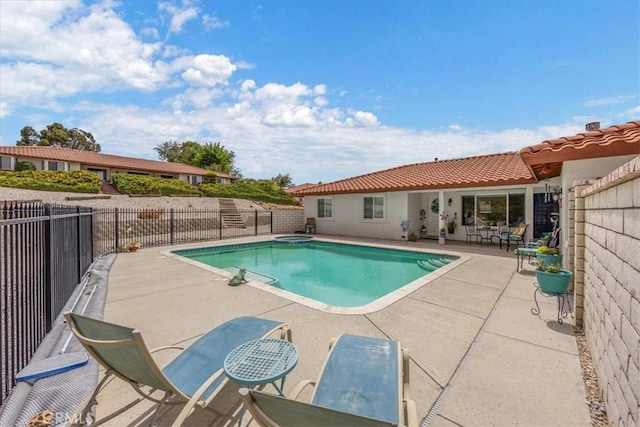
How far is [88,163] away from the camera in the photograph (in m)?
29.8

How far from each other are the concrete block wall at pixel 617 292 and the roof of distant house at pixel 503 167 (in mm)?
3194

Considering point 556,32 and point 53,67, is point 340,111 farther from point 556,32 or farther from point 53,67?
point 53,67

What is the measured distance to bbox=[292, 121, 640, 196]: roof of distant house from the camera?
5570mm

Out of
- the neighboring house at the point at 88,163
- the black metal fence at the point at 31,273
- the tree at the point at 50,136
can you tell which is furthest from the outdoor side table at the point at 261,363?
the tree at the point at 50,136

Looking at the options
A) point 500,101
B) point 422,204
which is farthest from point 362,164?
point 500,101

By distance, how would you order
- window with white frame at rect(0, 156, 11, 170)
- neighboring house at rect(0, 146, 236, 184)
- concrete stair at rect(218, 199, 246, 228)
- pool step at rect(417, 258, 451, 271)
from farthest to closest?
1. neighboring house at rect(0, 146, 236, 184)
2. window with white frame at rect(0, 156, 11, 170)
3. concrete stair at rect(218, 199, 246, 228)
4. pool step at rect(417, 258, 451, 271)

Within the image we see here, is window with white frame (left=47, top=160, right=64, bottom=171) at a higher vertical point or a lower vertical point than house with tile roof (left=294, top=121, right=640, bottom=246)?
higher

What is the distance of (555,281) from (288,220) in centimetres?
1624

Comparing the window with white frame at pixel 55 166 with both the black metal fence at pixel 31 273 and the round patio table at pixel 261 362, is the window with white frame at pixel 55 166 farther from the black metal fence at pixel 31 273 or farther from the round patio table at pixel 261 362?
the round patio table at pixel 261 362

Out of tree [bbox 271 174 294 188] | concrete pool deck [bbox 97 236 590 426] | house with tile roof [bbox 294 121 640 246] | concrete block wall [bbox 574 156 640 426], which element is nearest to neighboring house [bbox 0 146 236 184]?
tree [bbox 271 174 294 188]

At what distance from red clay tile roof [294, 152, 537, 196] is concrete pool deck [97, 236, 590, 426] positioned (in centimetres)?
549

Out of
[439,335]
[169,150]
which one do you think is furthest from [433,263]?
[169,150]

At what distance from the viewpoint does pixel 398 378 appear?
2.39m

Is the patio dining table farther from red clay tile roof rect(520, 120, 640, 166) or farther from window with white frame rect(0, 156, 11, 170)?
window with white frame rect(0, 156, 11, 170)
